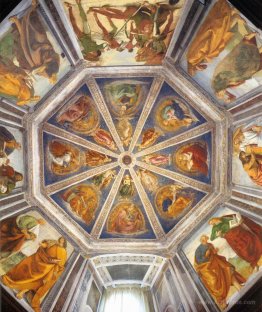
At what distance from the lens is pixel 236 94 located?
32.7ft

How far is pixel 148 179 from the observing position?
44.7 feet

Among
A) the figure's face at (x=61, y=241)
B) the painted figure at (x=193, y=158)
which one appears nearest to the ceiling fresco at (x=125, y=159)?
the painted figure at (x=193, y=158)

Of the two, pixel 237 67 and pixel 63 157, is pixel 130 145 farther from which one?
pixel 237 67

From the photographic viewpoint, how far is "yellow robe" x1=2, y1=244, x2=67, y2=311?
10.2 metres

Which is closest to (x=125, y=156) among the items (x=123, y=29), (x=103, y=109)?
(x=103, y=109)

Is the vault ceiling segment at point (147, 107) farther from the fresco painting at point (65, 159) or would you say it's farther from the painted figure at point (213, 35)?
the painted figure at point (213, 35)

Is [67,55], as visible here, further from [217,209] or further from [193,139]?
[217,209]

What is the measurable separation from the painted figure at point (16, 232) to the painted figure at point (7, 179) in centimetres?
88

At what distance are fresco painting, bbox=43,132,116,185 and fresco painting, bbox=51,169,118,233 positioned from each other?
49 centimetres

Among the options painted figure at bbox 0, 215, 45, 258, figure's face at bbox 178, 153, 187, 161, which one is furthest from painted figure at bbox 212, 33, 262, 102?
painted figure at bbox 0, 215, 45, 258

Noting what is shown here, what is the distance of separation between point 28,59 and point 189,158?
6.55 meters

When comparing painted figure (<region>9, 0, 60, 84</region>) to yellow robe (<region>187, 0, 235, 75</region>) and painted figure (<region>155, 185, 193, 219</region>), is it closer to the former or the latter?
yellow robe (<region>187, 0, 235, 75</region>)

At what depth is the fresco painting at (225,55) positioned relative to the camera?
8328 mm

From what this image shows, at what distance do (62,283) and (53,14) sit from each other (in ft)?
25.0
